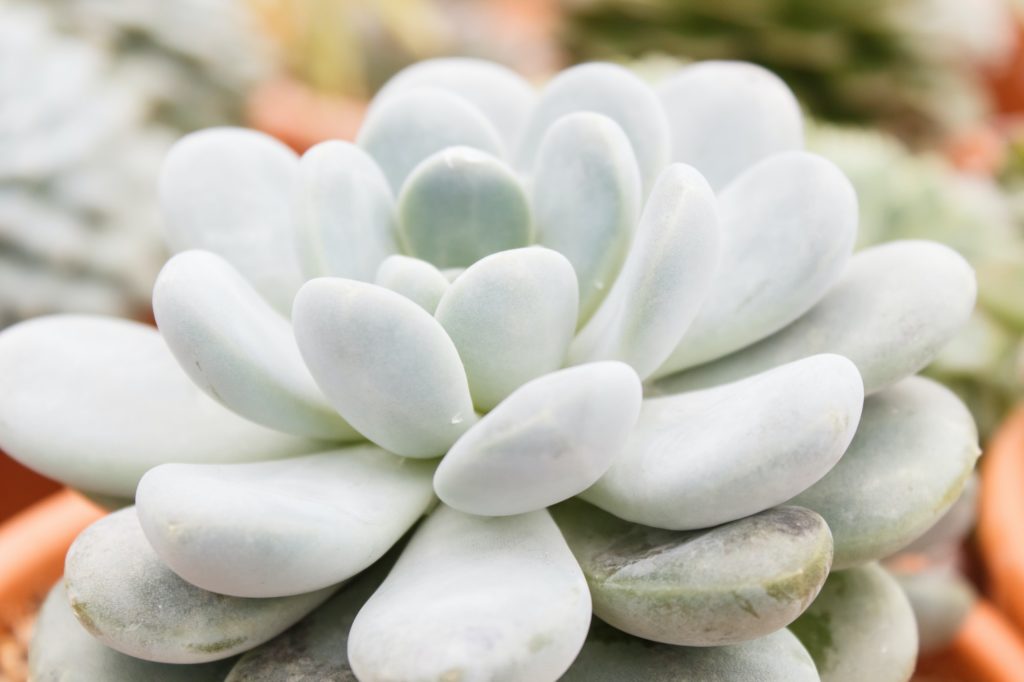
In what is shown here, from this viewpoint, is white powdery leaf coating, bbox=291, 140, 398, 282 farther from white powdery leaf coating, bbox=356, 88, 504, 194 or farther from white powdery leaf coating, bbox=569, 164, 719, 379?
white powdery leaf coating, bbox=569, 164, 719, 379

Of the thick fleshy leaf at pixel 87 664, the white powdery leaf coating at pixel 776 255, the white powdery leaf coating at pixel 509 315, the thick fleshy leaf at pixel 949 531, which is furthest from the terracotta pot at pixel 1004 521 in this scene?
the thick fleshy leaf at pixel 87 664

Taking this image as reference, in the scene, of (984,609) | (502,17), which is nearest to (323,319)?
(984,609)

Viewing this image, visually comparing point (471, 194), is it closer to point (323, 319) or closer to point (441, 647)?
point (323, 319)

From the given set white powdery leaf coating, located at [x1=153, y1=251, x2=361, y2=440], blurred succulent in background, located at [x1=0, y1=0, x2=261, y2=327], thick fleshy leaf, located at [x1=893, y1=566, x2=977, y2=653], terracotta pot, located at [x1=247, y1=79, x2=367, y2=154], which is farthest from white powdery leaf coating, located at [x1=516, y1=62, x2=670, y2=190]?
terracotta pot, located at [x1=247, y1=79, x2=367, y2=154]

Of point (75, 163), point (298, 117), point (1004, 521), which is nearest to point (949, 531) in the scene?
point (1004, 521)

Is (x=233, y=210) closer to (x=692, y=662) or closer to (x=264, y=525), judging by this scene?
(x=264, y=525)

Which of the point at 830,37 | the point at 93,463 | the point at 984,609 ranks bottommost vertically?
the point at 984,609

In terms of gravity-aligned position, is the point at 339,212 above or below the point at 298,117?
above
